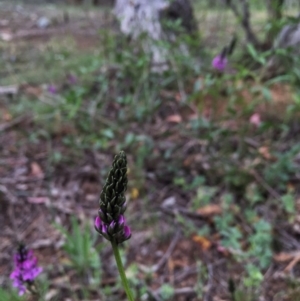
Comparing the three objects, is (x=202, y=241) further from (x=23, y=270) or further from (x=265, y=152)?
(x=23, y=270)

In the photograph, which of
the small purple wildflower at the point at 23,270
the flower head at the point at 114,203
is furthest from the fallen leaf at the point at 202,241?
the flower head at the point at 114,203

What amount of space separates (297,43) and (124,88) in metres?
1.53

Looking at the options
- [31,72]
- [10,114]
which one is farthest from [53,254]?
[31,72]

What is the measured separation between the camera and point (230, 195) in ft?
7.19

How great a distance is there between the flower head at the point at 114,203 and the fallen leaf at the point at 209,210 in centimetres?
137

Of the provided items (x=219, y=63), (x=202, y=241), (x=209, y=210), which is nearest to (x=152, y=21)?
(x=219, y=63)

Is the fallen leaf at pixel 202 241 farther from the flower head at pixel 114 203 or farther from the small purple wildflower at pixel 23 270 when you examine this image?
the flower head at pixel 114 203

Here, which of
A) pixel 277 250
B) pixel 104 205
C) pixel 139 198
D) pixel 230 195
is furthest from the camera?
pixel 139 198

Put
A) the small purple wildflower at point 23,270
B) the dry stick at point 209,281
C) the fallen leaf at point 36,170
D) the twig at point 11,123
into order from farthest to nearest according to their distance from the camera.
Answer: the twig at point 11,123 < the fallen leaf at point 36,170 < the dry stick at point 209,281 < the small purple wildflower at point 23,270

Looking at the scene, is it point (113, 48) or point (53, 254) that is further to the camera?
point (113, 48)

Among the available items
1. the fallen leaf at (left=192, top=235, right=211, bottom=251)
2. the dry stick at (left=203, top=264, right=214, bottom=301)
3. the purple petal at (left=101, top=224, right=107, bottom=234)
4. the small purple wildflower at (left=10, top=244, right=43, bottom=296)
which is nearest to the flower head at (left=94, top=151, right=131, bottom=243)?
the purple petal at (left=101, top=224, right=107, bottom=234)

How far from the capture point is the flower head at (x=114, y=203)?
831 millimetres

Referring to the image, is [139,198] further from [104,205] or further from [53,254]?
[104,205]

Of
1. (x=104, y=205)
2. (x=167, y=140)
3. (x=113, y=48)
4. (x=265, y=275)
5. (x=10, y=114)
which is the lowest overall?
(x=265, y=275)
